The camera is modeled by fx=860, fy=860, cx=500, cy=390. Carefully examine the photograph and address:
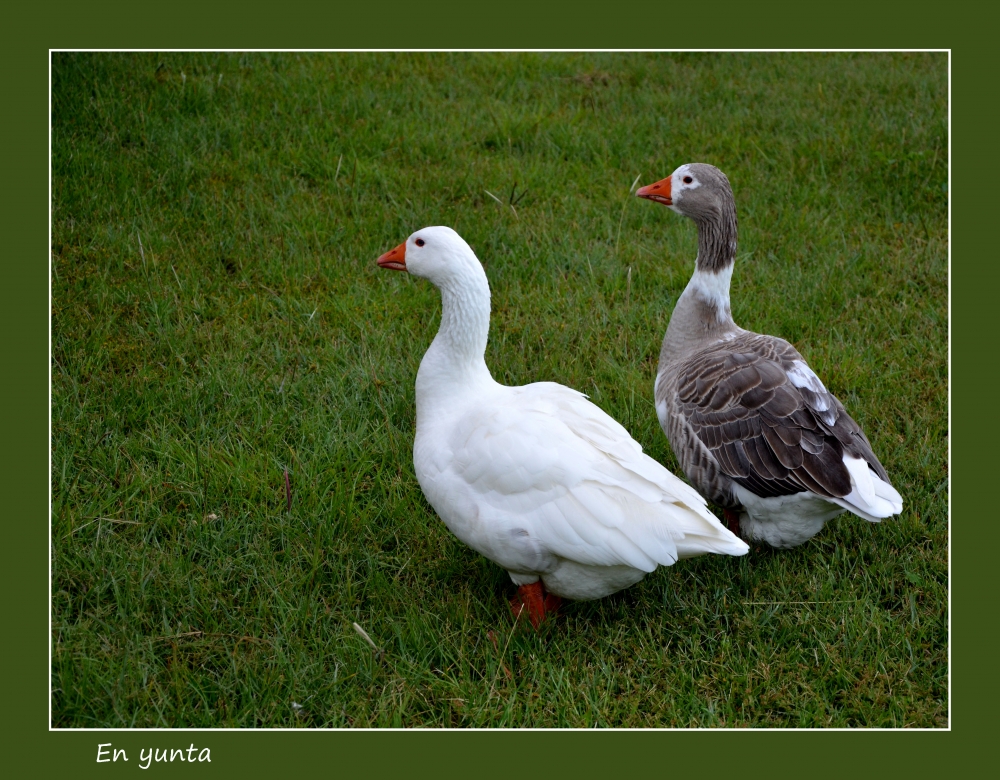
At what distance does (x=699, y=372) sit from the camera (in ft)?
14.2

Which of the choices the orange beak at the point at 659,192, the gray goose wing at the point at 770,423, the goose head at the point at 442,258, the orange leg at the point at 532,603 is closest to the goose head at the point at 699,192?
the orange beak at the point at 659,192

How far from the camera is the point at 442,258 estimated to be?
12.4ft

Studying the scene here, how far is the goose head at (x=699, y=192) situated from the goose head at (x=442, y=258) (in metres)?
1.56

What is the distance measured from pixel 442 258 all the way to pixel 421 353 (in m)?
1.82

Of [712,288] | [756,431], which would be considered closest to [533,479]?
[756,431]

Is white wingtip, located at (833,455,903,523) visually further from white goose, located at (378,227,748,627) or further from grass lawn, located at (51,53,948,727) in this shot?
white goose, located at (378,227,748,627)

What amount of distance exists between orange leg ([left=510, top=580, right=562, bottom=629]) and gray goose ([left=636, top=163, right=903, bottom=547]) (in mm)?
1026

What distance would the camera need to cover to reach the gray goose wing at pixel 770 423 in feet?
12.6

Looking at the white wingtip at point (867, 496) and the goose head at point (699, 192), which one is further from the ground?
the goose head at point (699, 192)

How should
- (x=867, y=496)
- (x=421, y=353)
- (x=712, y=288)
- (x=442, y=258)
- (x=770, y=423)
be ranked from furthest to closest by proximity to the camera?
1. (x=421, y=353)
2. (x=712, y=288)
3. (x=770, y=423)
4. (x=442, y=258)
5. (x=867, y=496)

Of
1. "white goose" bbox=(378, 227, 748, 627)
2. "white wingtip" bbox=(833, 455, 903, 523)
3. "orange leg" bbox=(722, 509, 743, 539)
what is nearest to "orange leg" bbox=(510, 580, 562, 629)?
"white goose" bbox=(378, 227, 748, 627)

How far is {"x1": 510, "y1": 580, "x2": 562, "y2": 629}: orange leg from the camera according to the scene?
373 cm

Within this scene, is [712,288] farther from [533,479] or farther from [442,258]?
[533,479]

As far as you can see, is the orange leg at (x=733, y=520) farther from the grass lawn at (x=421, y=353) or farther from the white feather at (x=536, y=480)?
the white feather at (x=536, y=480)
